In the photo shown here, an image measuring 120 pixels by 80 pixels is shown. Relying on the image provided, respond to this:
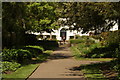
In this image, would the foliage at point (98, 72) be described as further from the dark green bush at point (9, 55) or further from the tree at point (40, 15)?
the tree at point (40, 15)

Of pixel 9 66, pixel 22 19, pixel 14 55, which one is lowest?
pixel 9 66

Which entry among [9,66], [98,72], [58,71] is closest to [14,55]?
[9,66]

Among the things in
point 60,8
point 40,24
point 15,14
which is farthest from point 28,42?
point 60,8

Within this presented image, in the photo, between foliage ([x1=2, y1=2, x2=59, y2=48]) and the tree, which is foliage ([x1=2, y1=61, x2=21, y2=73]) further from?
the tree

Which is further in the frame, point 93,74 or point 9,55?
point 9,55

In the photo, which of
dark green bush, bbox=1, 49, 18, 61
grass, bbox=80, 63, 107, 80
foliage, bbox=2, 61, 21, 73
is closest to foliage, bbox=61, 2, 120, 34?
grass, bbox=80, 63, 107, 80

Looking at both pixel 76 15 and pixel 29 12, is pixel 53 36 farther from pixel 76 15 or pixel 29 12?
pixel 76 15

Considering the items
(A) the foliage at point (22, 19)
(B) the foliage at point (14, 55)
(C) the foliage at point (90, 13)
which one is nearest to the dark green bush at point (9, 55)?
(B) the foliage at point (14, 55)

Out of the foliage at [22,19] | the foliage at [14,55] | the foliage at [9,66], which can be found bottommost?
the foliage at [9,66]

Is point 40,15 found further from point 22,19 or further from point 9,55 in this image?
point 9,55

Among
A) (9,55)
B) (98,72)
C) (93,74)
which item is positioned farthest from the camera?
(9,55)

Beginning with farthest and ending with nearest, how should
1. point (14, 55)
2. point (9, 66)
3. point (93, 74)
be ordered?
point (14, 55) → point (9, 66) → point (93, 74)

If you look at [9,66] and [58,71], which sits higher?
[9,66]

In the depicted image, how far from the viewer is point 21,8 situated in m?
20.2
